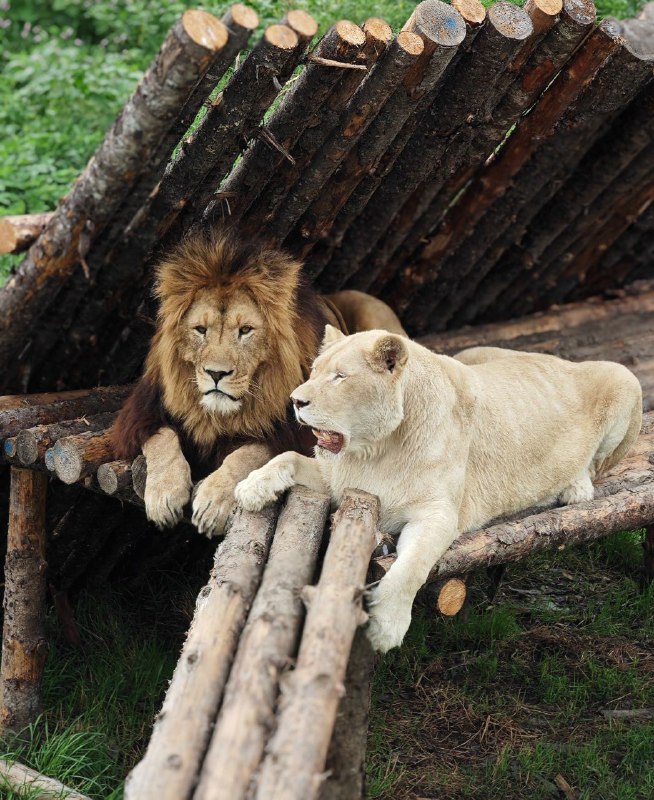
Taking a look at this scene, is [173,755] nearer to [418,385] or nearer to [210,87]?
[418,385]

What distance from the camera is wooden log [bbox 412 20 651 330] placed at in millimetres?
4996

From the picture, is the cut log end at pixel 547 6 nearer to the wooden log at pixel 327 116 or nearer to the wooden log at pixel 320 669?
the wooden log at pixel 327 116

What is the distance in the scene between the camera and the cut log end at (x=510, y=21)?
4.50 meters

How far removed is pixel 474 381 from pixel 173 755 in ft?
7.26

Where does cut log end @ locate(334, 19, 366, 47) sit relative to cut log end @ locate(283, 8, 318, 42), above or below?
above

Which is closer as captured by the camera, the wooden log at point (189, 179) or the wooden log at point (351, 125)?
the wooden log at point (189, 179)

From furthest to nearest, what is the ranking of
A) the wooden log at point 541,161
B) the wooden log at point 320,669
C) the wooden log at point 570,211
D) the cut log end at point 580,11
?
the wooden log at point 570,211
the wooden log at point 541,161
the cut log end at point 580,11
the wooden log at point 320,669

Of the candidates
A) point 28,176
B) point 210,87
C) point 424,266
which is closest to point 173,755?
point 210,87

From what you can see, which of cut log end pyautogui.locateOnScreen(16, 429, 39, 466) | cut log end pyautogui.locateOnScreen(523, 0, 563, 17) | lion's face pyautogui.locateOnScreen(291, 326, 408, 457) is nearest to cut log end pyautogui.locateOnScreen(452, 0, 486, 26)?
cut log end pyautogui.locateOnScreen(523, 0, 563, 17)

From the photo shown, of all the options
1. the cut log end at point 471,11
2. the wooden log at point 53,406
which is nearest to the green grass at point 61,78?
the cut log end at point 471,11

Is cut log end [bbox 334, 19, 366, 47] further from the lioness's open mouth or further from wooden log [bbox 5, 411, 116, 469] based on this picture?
wooden log [bbox 5, 411, 116, 469]

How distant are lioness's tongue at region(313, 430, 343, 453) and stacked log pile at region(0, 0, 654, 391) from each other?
4.35 ft

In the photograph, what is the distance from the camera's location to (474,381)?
439 cm

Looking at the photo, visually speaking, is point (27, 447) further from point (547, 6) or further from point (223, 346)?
point (547, 6)
